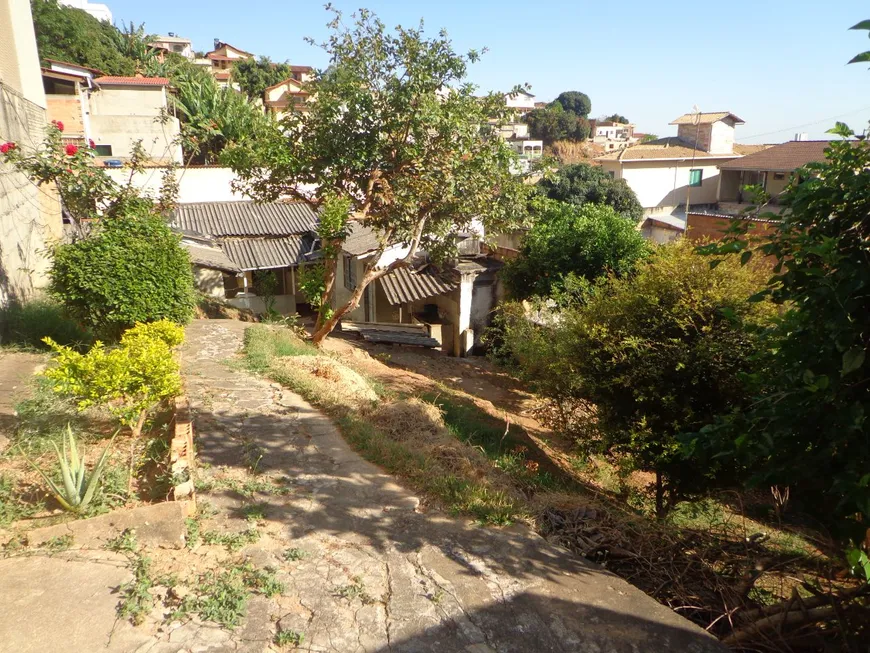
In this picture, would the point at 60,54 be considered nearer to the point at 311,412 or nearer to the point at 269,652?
the point at 311,412

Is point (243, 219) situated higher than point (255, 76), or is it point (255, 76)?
point (255, 76)

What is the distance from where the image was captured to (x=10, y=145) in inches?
347

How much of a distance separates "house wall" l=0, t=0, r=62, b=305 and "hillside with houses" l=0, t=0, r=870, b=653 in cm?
7

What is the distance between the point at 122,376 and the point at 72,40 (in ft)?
110

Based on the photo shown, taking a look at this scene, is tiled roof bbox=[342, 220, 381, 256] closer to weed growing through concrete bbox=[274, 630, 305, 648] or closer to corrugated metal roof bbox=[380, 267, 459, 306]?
corrugated metal roof bbox=[380, 267, 459, 306]

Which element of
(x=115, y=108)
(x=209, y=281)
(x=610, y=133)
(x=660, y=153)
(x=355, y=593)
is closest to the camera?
(x=355, y=593)

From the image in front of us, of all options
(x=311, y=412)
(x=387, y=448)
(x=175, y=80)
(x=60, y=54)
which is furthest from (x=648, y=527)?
(x=60, y=54)

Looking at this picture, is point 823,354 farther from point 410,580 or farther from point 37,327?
point 37,327

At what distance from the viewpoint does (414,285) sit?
55.0ft

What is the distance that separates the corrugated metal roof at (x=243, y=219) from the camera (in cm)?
1953

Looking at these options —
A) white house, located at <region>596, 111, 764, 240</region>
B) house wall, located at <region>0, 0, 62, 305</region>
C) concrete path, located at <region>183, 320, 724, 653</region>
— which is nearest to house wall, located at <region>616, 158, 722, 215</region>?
white house, located at <region>596, 111, 764, 240</region>

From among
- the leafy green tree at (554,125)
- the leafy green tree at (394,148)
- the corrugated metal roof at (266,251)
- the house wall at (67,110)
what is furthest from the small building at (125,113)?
the leafy green tree at (554,125)

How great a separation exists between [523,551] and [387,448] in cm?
212

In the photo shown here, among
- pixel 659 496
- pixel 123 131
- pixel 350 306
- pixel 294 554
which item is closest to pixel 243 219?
pixel 350 306
